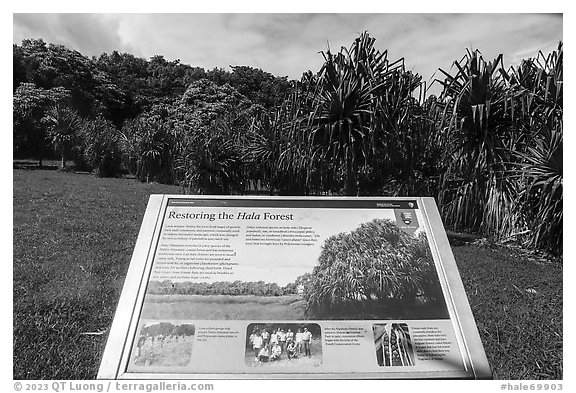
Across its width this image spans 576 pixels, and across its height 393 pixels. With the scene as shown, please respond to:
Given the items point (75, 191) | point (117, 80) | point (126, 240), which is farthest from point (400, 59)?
point (117, 80)

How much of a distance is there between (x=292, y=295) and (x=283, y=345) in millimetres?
245

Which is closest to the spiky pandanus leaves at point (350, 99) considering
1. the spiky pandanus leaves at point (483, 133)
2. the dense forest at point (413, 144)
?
the dense forest at point (413, 144)

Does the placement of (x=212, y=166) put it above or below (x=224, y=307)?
above

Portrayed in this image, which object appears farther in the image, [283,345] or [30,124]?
[30,124]

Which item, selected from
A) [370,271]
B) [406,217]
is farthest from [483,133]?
[370,271]

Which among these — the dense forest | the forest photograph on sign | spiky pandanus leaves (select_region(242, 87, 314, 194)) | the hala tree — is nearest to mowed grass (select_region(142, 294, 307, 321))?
the forest photograph on sign

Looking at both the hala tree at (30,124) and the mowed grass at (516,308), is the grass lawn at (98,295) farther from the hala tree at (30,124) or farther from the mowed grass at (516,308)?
the hala tree at (30,124)

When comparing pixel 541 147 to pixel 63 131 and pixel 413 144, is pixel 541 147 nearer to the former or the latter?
pixel 413 144

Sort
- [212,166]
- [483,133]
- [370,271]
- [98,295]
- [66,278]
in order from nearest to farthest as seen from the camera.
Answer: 1. [370,271]
2. [98,295]
3. [66,278]
4. [483,133]
5. [212,166]

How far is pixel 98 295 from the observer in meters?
3.82

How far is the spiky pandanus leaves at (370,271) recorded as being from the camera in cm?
225

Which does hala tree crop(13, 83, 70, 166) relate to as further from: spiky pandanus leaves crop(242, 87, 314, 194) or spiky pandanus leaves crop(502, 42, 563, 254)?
spiky pandanus leaves crop(502, 42, 563, 254)

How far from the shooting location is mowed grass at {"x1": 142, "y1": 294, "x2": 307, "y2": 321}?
7.17 ft

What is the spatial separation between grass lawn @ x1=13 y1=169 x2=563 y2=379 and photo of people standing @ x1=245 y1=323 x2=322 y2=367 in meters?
1.20
